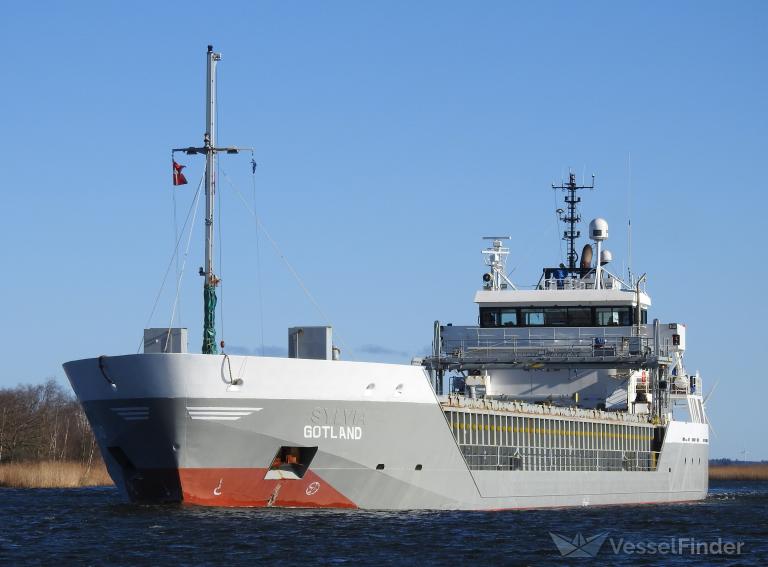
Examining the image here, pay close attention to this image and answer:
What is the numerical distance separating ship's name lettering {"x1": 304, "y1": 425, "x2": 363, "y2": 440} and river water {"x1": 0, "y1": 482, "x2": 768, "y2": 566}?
1.84m

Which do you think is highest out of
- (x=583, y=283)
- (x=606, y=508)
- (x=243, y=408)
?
(x=583, y=283)

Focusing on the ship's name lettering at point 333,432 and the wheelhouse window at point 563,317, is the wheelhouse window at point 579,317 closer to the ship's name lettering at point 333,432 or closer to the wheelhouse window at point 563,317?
the wheelhouse window at point 563,317

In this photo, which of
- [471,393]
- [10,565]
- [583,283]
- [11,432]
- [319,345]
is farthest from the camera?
[11,432]

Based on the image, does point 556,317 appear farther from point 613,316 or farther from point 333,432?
point 333,432

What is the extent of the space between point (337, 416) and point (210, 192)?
6.51m

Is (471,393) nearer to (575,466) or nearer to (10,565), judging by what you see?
(575,466)

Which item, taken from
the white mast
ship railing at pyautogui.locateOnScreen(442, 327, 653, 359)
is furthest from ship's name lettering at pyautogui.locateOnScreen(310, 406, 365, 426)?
ship railing at pyautogui.locateOnScreen(442, 327, 653, 359)

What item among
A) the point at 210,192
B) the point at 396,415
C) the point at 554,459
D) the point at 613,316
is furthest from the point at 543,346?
the point at 210,192

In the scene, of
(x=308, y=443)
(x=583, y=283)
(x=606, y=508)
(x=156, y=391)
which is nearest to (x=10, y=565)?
(x=156, y=391)

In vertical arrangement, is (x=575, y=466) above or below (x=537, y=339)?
below

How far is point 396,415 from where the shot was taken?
1416 inches

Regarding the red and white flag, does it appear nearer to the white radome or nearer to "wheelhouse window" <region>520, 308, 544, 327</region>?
"wheelhouse window" <region>520, 308, 544, 327</region>

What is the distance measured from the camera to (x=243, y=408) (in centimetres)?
3316

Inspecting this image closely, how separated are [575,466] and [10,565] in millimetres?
25311
